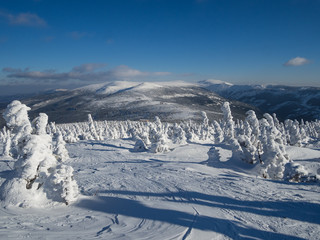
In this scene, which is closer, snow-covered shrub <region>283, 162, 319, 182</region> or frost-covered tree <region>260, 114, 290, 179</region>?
snow-covered shrub <region>283, 162, 319, 182</region>

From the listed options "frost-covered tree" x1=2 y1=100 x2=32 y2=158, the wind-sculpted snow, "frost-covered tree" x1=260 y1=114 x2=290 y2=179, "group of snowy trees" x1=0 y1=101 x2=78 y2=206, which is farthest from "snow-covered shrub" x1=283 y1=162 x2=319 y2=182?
"frost-covered tree" x1=2 y1=100 x2=32 y2=158

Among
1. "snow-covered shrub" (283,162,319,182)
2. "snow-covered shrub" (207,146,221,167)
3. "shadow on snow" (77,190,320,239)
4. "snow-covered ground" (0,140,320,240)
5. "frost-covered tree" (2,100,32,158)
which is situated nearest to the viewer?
"snow-covered ground" (0,140,320,240)

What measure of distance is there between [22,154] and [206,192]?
9439mm

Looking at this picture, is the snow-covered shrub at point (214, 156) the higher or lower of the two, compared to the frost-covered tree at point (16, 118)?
lower

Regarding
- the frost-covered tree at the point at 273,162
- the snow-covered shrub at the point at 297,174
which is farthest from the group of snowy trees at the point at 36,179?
the frost-covered tree at the point at 273,162

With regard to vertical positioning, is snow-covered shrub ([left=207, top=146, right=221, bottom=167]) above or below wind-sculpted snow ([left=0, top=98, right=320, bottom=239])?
below

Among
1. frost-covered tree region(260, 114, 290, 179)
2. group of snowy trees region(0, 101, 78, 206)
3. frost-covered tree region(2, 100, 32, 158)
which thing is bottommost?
frost-covered tree region(260, 114, 290, 179)

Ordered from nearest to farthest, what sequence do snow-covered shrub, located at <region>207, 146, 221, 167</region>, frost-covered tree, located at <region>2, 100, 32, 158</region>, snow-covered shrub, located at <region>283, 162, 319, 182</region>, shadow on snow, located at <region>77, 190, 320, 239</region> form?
shadow on snow, located at <region>77, 190, 320, 239</region> < frost-covered tree, located at <region>2, 100, 32, 158</region> < snow-covered shrub, located at <region>283, 162, 319, 182</region> < snow-covered shrub, located at <region>207, 146, 221, 167</region>

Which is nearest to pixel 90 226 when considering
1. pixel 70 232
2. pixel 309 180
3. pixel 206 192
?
pixel 70 232

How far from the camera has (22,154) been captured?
9211 mm

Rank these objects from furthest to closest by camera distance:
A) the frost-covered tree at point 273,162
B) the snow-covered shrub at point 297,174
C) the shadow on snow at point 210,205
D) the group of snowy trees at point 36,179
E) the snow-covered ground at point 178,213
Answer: the frost-covered tree at point 273,162
the snow-covered shrub at point 297,174
the group of snowy trees at point 36,179
the shadow on snow at point 210,205
the snow-covered ground at point 178,213

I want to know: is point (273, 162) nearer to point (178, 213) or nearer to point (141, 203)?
point (178, 213)

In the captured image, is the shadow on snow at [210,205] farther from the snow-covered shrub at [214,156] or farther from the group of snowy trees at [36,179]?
the snow-covered shrub at [214,156]

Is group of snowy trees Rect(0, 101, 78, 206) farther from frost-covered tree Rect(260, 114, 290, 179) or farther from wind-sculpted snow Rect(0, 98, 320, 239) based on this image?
frost-covered tree Rect(260, 114, 290, 179)
